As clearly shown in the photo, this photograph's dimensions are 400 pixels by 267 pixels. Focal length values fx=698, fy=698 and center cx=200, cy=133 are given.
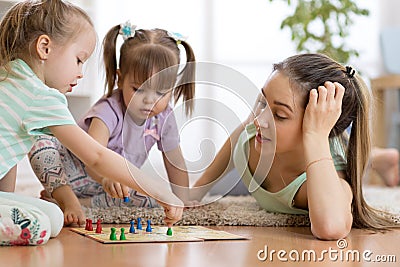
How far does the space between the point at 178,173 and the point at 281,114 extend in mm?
284

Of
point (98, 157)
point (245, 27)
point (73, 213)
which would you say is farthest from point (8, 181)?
point (245, 27)

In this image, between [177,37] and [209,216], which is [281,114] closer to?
[209,216]

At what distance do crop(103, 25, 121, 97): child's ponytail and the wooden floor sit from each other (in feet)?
1.53

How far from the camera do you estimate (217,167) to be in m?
1.63

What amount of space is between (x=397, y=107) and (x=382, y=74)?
0.72ft

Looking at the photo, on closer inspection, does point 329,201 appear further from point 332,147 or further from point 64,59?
point 64,59

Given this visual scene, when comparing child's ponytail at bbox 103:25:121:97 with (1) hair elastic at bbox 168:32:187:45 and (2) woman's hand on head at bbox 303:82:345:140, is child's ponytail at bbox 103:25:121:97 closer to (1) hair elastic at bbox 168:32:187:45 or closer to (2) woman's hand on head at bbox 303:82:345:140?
(1) hair elastic at bbox 168:32:187:45

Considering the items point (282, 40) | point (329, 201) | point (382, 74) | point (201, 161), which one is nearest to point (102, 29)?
point (282, 40)

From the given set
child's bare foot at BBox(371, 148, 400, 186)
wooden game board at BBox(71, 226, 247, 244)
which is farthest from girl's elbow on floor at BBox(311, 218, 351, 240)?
child's bare foot at BBox(371, 148, 400, 186)

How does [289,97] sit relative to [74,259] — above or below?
above

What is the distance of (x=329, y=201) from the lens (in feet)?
4.21

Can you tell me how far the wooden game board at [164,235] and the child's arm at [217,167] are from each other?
230 mm

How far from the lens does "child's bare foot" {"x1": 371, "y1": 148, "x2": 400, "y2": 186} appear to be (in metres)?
2.79

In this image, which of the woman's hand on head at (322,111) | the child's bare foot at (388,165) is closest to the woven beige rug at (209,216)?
the woman's hand on head at (322,111)
